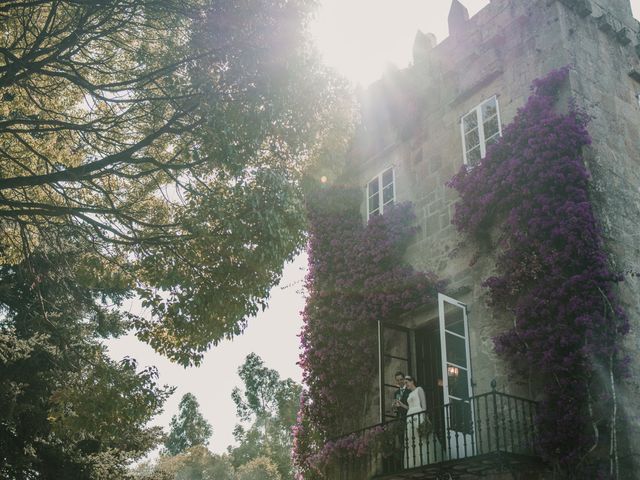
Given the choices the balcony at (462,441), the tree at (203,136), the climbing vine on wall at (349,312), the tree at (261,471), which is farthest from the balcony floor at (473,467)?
the tree at (261,471)

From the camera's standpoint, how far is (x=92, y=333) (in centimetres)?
1698

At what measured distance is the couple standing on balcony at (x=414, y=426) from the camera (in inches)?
354

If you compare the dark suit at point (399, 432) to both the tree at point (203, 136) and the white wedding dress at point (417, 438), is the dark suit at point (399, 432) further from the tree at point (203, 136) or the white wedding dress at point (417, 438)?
the tree at point (203, 136)

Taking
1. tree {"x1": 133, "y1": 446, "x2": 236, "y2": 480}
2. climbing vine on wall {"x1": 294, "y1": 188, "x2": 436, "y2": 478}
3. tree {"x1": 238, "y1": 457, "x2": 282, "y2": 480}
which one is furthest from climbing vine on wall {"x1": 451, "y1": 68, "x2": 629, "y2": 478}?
tree {"x1": 133, "y1": 446, "x2": 236, "y2": 480}

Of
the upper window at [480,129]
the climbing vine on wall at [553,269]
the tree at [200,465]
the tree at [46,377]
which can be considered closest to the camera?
the climbing vine on wall at [553,269]

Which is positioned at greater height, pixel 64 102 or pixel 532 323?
pixel 64 102

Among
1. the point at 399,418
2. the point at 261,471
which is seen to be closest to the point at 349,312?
the point at 399,418

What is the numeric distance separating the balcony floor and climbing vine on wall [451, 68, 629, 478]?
352 millimetres

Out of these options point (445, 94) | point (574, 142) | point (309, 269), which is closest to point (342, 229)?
point (309, 269)

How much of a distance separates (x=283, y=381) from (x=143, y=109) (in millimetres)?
38001

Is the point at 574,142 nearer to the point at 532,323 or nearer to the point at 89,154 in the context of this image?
the point at 532,323

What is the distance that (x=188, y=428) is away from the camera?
175 feet

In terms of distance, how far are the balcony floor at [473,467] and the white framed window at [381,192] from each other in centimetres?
556

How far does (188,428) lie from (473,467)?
48.4 m
